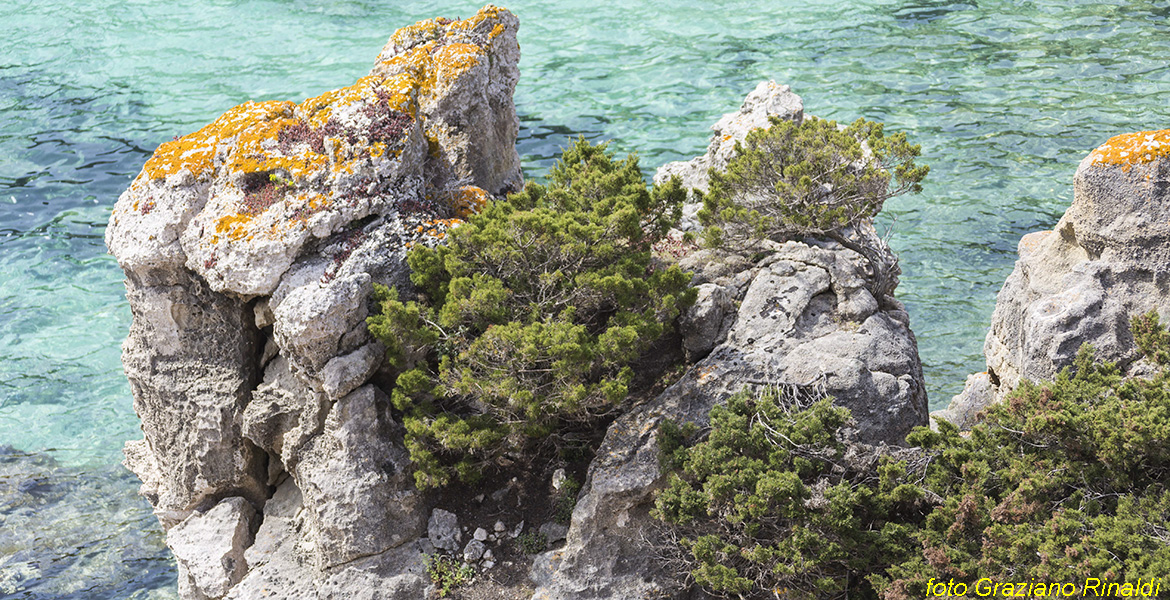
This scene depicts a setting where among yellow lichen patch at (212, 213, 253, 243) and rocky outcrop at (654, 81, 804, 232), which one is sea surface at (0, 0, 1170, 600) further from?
yellow lichen patch at (212, 213, 253, 243)

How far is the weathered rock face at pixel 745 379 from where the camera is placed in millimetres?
7480

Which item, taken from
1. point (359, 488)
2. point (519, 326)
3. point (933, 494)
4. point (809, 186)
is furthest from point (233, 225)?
point (933, 494)

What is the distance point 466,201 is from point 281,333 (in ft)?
8.16

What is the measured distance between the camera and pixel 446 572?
7.78 metres

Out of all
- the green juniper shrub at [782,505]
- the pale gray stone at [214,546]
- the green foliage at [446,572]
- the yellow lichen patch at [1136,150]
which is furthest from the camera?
the pale gray stone at [214,546]

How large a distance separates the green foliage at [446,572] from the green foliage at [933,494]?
1794mm

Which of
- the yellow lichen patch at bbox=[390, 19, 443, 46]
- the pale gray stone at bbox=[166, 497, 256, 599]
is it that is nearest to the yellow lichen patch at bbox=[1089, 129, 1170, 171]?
the yellow lichen patch at bbox=[390, 19, 443, 46]

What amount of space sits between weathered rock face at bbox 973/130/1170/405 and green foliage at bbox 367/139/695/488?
3031 millimetres

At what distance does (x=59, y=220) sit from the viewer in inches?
689

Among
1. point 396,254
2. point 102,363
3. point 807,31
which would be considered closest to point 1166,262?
point 396,254

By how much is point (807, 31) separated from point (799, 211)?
15.1 metres

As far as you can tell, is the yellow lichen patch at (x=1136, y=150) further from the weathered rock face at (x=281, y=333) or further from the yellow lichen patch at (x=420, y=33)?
the yellow lichen patch at (x=420, y=33)

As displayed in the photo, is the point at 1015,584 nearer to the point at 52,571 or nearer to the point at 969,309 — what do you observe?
the point at 969,309

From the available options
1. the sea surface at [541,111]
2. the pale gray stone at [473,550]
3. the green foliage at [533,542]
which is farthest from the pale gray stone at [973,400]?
the pale gray stone at [473,550]
